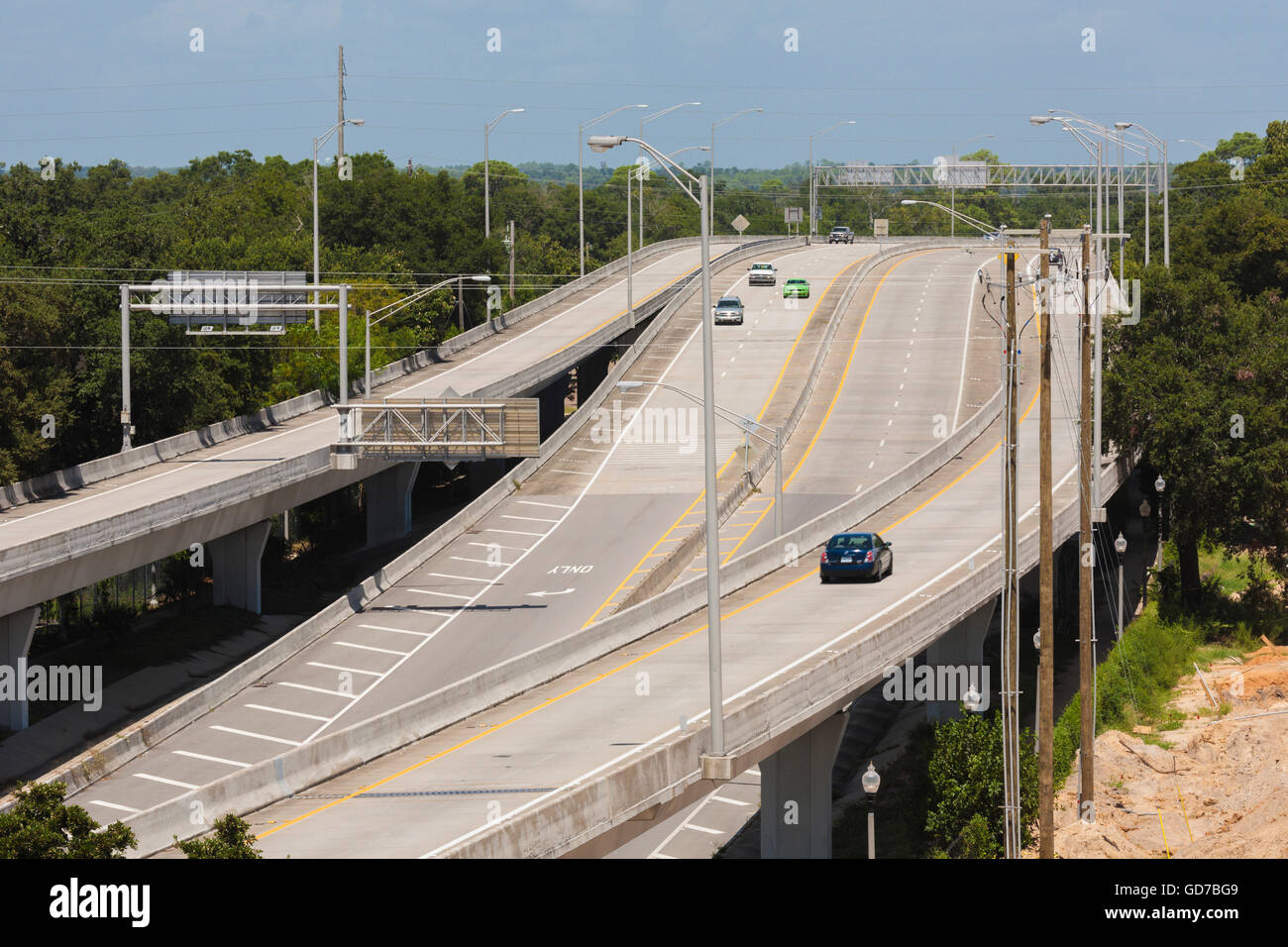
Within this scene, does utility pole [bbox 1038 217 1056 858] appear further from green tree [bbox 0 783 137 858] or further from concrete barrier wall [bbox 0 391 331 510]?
concrete barrier wall [bbox 0 391 331 510]

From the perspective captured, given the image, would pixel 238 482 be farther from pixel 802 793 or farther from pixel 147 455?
pixel 802 793

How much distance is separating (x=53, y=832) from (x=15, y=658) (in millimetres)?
24715

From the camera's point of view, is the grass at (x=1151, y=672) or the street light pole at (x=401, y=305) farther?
the street light pole at (x=401, y=305)

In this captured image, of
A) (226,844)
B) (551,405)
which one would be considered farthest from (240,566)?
(226,844)

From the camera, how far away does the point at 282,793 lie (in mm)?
27234

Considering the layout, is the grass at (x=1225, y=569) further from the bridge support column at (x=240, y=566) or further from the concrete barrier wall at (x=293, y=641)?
the bridge support column at (x=240, y=566)

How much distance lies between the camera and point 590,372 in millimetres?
99688

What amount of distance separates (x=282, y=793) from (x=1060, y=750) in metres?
26.2

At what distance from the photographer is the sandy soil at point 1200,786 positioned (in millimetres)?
38188

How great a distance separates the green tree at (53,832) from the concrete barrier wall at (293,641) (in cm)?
1626

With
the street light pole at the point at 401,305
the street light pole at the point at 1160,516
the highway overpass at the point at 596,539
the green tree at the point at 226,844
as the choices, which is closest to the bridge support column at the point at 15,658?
the highway overpass at the point at 596,539

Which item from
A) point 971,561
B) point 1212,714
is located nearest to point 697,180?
point 971,561

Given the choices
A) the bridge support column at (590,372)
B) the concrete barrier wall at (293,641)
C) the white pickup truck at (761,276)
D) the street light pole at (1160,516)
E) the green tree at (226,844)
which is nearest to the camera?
the green tree at (226,844)
